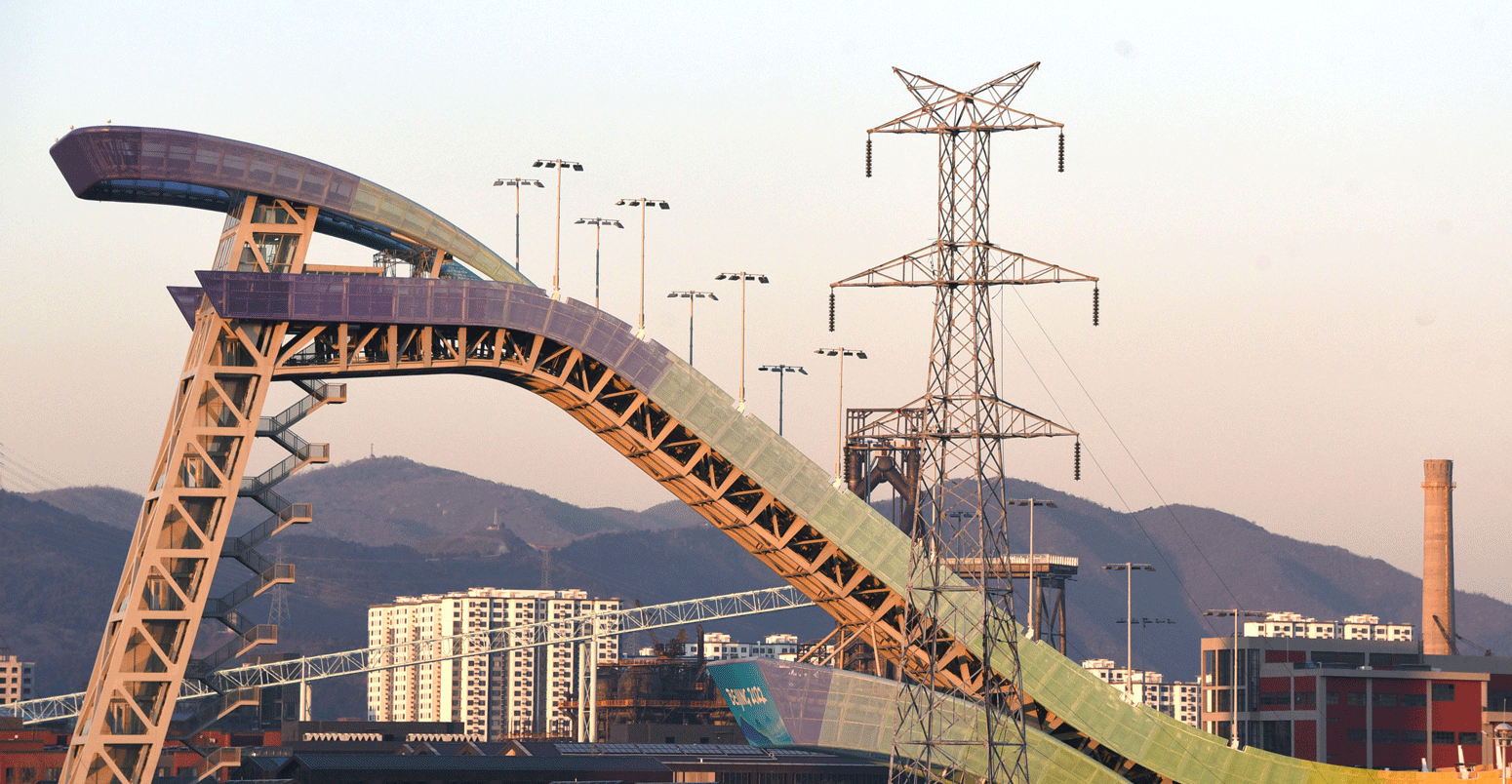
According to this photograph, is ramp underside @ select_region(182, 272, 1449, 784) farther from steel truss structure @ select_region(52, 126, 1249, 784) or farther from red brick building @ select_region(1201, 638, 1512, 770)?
red brick building @ select_region(1201, 638, 1512, 770)

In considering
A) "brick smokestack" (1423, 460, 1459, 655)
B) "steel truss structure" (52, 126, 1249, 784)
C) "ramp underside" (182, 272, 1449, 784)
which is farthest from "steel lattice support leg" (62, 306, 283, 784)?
"brick smokestack" (1423, 460, 1459, 655)

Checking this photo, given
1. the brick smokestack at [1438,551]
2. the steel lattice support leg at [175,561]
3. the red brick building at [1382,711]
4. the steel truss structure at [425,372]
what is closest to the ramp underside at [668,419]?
the steel truss structure at [425,372]

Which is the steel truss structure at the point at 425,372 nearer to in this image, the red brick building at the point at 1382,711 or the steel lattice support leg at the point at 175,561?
the steel lattice support leg at the point at 175,561

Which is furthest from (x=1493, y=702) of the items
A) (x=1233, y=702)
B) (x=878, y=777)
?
(x=878, y=777)

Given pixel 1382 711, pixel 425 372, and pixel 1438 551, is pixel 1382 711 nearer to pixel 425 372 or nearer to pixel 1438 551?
pixel 1438 551

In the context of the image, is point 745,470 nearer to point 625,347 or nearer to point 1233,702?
point 625,347

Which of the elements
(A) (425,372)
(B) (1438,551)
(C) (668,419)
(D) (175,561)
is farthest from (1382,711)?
(D) (175,561)
